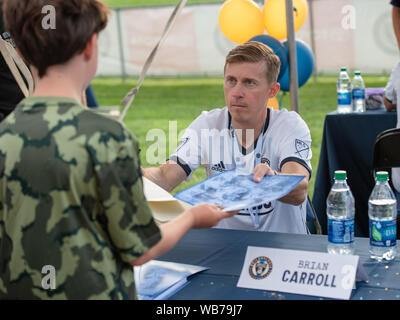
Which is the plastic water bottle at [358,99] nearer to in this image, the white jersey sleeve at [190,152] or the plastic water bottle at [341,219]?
the white jersey sleeve at [190,152]

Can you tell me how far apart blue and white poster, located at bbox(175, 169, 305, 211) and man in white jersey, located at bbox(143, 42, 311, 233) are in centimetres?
55

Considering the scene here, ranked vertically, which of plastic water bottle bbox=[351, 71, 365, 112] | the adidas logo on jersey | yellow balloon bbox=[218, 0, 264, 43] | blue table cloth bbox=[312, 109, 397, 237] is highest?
yellow balloon bbox=[218, 0, 264, 43]

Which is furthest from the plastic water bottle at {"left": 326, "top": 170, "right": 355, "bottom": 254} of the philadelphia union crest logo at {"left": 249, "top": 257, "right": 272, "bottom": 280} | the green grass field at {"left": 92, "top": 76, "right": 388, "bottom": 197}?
the green grass field at {"left": 92, "top": 76, "right": 388, "bottom": 197}

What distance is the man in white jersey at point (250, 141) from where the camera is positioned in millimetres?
2264

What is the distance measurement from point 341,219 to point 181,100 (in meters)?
9.51

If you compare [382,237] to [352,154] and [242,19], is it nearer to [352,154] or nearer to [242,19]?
[352,154]

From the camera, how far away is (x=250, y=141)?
240 cm

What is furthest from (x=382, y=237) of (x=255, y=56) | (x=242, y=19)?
(x=242, y=19)

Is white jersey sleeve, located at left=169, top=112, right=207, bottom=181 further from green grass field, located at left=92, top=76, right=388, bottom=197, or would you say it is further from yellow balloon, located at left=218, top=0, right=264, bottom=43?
green grass field, located at left=92, top=76, right=388, bottom=197

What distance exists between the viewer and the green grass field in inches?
341

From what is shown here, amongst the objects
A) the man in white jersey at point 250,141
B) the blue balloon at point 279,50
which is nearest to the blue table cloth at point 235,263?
the man in white jersey at point 250,141

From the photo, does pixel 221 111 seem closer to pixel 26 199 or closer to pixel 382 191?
pixel 382 191

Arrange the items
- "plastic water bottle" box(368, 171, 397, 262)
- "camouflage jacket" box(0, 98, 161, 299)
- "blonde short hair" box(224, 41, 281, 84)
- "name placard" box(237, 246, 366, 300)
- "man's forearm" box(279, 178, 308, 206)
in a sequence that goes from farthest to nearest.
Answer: "blonde short hair" box(224, 41, 281, 84) → "man's forearm" box(279, 178, 308, 206) → "plastic water bottle" box(368, 171, 397, 262) → "name placard" box(237, 246, 366, 300) → "camouflage jacket" box(0, 98, 161, 299)

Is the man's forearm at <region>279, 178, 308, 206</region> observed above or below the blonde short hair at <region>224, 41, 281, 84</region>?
below
